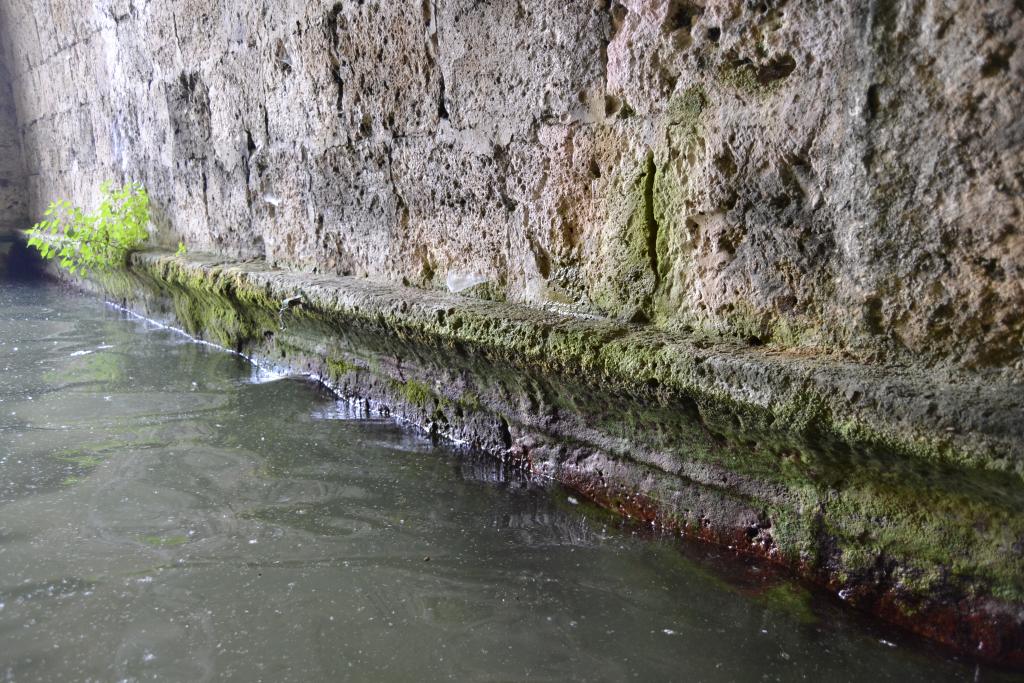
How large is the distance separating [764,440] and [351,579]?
100 cm

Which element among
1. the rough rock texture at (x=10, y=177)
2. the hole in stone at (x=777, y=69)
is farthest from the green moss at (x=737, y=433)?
the rough rock texture at (x=10, y=177)

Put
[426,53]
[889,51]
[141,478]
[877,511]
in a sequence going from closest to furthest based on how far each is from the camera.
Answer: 1. [889,51]
2. [877,511]
3. [141,478]
4. [426,53]

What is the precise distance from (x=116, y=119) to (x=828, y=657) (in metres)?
5.70

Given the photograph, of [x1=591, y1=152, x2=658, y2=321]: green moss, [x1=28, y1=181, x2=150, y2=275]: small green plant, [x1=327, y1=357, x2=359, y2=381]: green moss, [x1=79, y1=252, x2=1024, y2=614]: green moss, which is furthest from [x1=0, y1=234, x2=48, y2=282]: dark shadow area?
[x1=591, y1=152, x2=658, y2=321]: green moss

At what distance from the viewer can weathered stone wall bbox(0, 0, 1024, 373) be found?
137 cm

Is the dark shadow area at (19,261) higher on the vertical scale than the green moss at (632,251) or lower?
lower

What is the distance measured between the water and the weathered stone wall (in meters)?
0.59

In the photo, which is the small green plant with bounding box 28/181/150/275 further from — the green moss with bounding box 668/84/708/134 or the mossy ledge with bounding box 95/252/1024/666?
the green moss with bounding box 668/84/708/134

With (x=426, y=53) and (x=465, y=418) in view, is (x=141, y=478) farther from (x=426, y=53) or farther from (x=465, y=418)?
(x=426, y=53)

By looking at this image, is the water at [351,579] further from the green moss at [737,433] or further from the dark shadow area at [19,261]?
the dark shadow area at [19,261]

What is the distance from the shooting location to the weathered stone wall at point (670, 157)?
1365mm

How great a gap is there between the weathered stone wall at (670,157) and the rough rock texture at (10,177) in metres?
5.31

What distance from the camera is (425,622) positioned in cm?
160

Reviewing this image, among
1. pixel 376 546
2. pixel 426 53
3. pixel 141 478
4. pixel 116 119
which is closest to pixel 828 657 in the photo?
pixel 376 546
